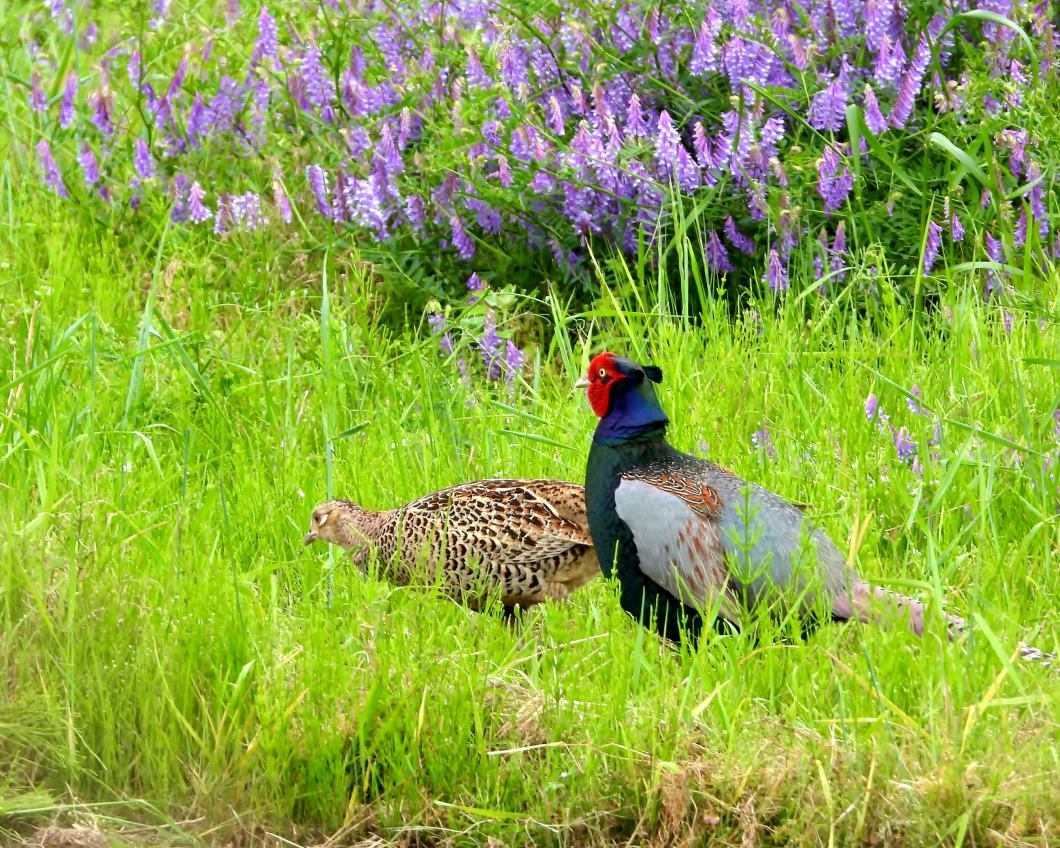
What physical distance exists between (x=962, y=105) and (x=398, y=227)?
222 cm

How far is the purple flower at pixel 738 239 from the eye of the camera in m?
6.21

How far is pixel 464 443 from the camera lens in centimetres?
545

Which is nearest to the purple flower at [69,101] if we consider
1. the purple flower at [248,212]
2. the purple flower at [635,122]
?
the purple flower at [248,212]

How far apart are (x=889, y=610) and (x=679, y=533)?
0.59 metres

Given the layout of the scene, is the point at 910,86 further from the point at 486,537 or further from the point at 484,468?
the point at 486,537

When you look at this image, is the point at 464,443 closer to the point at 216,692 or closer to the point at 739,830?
the point at 216,692

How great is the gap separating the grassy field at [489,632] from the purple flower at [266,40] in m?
1.81

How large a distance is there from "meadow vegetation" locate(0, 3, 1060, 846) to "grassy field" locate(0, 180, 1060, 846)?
0.01m

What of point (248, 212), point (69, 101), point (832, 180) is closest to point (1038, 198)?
point (832, 180)

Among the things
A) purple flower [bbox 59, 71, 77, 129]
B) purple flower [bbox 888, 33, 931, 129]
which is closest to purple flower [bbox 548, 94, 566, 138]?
purple flower [bbox 888, 33, 931, 129]

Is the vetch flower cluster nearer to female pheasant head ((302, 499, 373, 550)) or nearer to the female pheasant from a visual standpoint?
the female pheasant

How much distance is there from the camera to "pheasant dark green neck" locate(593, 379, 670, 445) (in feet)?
14.7

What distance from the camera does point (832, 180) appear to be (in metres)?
6.07

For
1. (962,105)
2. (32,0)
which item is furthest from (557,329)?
(32,0)
